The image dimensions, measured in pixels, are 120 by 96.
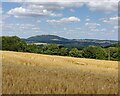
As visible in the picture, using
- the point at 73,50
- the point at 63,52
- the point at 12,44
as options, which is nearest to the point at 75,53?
the point at 73,50

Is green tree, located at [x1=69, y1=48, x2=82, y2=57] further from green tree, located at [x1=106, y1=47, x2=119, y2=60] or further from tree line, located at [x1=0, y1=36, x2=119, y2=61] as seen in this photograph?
green tree, located at [x1=106, y1=47, x2=119, y2=60]

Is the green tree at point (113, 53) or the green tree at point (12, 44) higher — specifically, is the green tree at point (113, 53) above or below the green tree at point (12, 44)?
below

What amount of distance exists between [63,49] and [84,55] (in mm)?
7954

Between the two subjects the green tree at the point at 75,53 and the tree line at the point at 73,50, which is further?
the green tree at the point at 75,53

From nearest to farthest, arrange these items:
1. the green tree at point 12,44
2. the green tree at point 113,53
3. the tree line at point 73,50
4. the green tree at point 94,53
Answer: the green tree at point 113,53 → the green tree at point 94,53 → the tree line at point 73,50 → the green tree at point 12,44

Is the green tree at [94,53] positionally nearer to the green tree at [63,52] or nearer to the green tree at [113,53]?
the green tree at [113,53]

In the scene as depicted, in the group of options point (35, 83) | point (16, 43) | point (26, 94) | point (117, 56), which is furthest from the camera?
point (16, 43)

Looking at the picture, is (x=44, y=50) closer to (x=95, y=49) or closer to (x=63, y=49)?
(x=63, y=49)

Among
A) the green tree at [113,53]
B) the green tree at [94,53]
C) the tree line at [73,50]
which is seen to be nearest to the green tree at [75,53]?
the tree line at [73,50]

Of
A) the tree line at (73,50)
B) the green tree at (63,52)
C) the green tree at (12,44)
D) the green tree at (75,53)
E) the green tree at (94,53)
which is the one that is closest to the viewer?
the green tree at (94,53)

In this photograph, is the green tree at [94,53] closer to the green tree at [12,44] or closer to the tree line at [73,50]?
the tree line at [73,50]

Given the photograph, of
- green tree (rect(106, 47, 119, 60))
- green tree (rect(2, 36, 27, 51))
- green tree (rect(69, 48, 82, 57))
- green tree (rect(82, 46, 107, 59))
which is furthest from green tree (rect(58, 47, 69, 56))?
green tree (rect(106, 47, 119, 60))

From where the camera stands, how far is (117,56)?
315 feet

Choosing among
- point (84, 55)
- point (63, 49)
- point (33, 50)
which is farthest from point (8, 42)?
point (84, 55)
